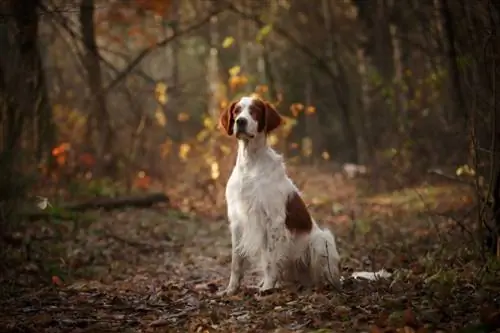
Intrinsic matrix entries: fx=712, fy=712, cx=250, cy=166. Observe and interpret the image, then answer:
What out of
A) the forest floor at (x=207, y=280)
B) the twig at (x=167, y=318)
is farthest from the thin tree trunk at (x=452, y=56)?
the twig at (x=167, y=318)

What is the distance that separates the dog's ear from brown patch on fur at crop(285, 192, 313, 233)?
850mm

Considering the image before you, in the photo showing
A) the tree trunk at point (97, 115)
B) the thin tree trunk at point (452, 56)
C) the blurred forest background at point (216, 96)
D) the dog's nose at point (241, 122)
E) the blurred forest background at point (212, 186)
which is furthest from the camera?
the tree trunk at point (97, 115)

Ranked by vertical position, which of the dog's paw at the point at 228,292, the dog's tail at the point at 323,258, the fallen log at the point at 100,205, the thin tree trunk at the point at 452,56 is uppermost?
the thin tree trunk at the point at 452,56

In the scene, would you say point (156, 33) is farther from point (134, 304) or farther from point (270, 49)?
point (134, 304)

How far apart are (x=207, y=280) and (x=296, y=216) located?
1698 mm

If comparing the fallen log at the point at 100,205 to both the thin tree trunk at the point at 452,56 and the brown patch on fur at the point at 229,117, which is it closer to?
the brown patch on fur at the point at 229,117

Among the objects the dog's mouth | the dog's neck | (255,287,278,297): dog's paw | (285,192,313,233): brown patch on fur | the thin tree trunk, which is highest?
the thin tree trunk

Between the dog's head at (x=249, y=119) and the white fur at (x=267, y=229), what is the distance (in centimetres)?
1

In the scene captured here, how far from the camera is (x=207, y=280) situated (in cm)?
758

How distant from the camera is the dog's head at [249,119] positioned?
631 centimetres

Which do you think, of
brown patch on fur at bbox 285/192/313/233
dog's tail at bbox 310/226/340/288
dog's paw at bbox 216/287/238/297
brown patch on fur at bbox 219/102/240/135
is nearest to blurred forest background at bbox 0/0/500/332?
dog's paw at bbox 216/287/238/297

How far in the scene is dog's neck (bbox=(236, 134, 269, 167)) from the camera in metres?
6.38

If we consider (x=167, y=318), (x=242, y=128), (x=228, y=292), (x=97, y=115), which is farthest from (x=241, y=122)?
(x=97, y=115)

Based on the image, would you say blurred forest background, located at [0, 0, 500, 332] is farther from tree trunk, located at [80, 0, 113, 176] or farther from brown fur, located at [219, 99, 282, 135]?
brown fur, located at [219, 99, 282, 135]
